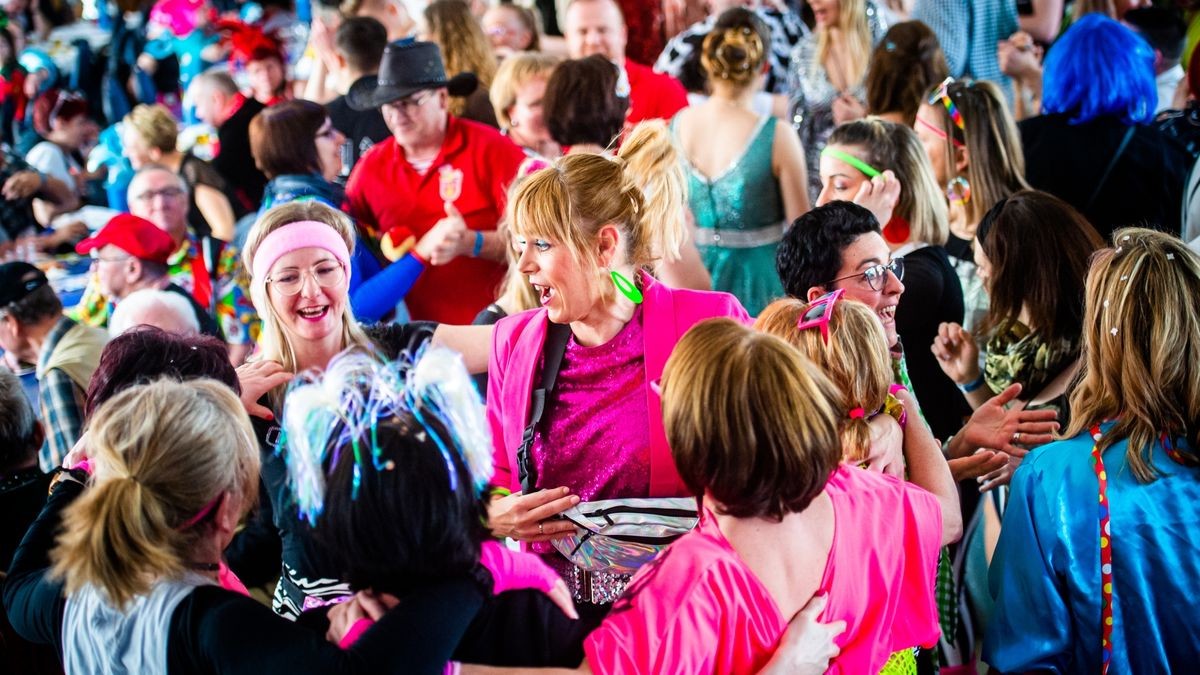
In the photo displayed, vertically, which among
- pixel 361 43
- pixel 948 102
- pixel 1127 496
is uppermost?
pixel 361 43

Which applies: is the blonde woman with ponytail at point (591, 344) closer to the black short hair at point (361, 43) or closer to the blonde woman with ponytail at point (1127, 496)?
the blonde woman with ponytail at point (1127, 496)

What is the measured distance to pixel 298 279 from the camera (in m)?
2.62

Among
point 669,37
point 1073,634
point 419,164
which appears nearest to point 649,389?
point 1073,634

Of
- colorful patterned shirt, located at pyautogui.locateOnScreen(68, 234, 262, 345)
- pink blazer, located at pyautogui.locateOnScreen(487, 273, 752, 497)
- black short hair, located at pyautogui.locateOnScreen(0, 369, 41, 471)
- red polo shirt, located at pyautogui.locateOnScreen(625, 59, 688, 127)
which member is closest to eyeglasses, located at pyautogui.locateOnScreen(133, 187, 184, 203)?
colorful patterned shirt, located at pyautogui.locateOnScreen(68, 234, 262, 345)

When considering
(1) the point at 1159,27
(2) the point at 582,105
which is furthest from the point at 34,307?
(1) the point at 1159,27

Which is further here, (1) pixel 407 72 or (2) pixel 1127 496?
(1) pixel 407 72

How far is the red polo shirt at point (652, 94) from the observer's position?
4941 mm

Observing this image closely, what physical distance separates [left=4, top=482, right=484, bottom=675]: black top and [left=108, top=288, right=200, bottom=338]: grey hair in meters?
2.22

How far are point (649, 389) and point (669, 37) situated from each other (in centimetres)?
469

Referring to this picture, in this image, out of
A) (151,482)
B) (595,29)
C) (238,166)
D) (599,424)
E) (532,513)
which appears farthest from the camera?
(238,166)

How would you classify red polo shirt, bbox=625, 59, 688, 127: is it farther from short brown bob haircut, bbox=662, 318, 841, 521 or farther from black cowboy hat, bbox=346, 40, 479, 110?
short brown bob haircut, bbox=662, 318, 841, 521

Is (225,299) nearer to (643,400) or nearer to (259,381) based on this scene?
(259,381)

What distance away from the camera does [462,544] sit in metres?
1.63

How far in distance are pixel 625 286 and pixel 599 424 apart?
0.92ft
